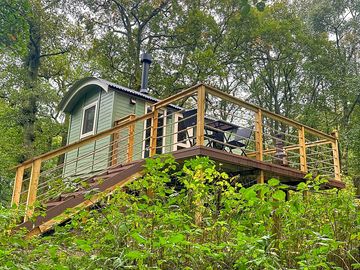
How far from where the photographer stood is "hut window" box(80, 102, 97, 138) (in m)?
8.96

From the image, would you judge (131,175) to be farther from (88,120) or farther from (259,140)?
(88,120)

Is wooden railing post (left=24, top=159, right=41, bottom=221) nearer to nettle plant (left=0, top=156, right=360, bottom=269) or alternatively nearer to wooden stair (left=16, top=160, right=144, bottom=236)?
wooden stair (left=16, top=160, right=144, bottom=236)

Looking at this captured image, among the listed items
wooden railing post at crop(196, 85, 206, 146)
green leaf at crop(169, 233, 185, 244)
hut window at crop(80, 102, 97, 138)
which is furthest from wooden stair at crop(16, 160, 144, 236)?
hut window at crop(80, 102, 97, 138)

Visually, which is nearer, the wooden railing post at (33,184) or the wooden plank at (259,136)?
the wooden railing post at (33,184)

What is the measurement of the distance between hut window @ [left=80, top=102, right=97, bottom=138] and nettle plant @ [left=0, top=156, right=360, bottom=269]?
6245 mm

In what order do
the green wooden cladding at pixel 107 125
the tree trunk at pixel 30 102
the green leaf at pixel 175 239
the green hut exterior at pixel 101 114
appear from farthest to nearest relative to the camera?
1. the tree trunk at pixel 30 102
2. the green hut exterior at pixel 101 114
3. the green wooden cladding at pixel 107 125
4. the green leaf at pixel 175 239

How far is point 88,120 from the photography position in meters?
9.18

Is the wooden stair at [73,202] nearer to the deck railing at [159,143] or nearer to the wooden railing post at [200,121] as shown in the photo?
the deck railing at [159,143]

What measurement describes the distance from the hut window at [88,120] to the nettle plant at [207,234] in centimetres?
625

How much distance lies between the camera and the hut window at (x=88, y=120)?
8.96m

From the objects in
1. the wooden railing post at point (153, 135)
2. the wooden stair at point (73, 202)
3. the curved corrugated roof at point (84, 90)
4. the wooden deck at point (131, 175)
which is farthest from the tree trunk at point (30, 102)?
the wooden railing post at point (153, 135)

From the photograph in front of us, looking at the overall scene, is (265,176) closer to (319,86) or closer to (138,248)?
(138,248)

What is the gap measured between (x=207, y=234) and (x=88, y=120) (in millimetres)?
7170

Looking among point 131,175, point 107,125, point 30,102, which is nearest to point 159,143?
point 107,125
